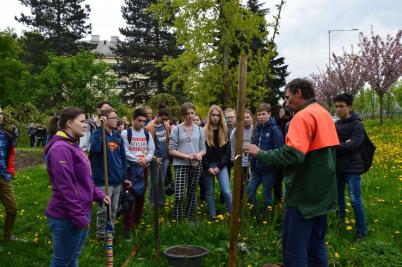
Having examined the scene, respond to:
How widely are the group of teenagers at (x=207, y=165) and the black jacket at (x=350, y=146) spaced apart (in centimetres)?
1

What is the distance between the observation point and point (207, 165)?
22.0 feet

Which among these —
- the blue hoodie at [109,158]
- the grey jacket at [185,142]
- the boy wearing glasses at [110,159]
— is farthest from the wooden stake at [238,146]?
the grey jacket at [185,142]

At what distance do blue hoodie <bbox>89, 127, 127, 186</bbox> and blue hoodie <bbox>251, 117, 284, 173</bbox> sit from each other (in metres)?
2.20

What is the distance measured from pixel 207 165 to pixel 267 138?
3.49 ft

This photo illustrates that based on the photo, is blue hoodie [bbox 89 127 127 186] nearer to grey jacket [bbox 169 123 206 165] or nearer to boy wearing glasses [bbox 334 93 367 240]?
grey jacket [bbox 169 123 206 165]

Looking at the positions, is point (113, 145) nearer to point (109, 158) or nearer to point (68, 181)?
point (109, 158)

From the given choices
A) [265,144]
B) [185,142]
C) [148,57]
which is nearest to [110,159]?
[185,142]

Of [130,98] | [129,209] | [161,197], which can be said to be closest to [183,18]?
[161,197]

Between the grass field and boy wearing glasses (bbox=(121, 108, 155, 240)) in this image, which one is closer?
the grass field

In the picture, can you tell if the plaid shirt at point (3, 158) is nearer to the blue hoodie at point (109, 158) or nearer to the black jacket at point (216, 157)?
the blue hoodie at point (109, 158)

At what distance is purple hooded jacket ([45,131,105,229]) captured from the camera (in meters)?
3.58

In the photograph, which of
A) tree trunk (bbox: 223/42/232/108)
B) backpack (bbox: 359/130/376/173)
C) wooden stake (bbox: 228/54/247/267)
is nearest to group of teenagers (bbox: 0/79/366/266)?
wooden stake (bbox: 228/54/247/267)

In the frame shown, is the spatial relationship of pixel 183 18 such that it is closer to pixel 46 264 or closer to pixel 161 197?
pixel 161 197

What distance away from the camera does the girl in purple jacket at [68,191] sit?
3588 millimetres
